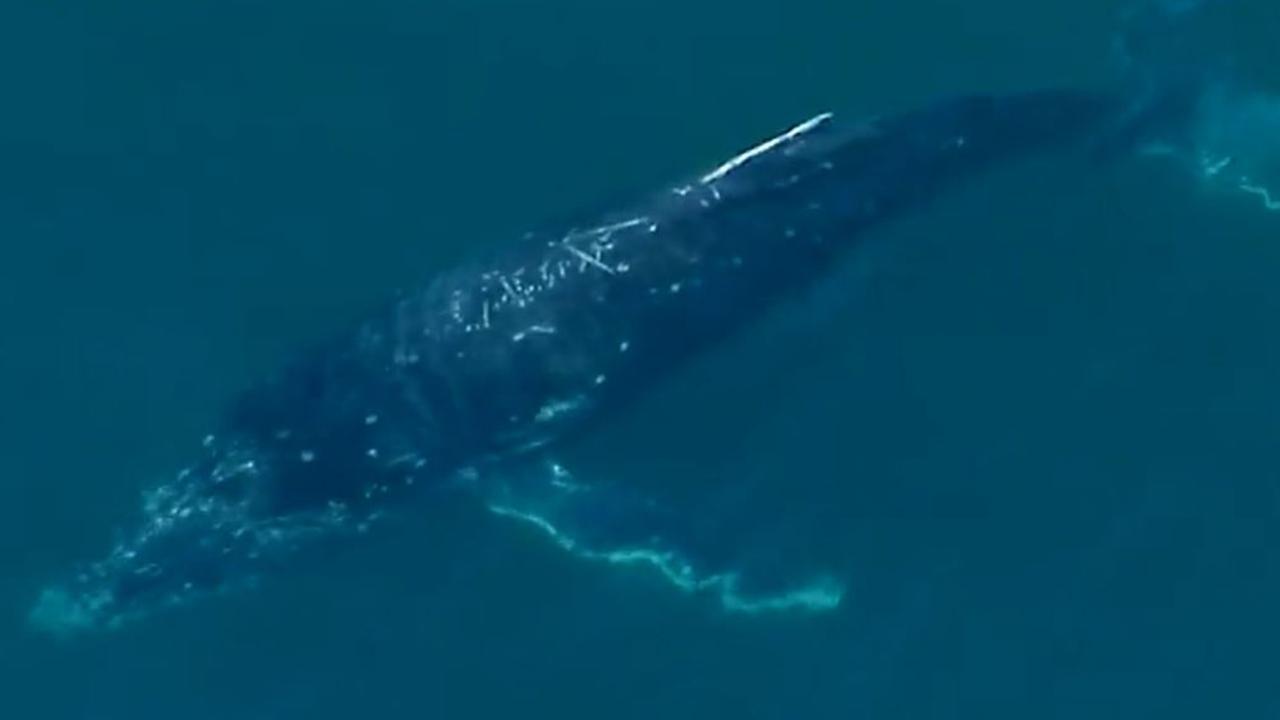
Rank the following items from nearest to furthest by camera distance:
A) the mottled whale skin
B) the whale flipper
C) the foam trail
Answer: the mottled whale skin, the whale flipper, the foam trail

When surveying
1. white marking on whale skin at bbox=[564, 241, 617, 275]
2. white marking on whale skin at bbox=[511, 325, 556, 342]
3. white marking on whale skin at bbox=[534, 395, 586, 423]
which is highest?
white marking on whale skin at bbox=[564, 241, 617, 275]

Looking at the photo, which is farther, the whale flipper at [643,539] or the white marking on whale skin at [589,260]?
the whale flipper at [643,539]

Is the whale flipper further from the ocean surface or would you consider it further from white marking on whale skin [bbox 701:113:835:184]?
white marking on whale skin [bbox 701:113:835:184]

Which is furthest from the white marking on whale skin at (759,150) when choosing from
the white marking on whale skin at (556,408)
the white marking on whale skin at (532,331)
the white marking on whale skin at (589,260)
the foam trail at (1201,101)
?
the foam trail at (1201,101)

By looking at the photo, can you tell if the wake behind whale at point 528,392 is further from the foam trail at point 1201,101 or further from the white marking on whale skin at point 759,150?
the foam trail at point 1201,101

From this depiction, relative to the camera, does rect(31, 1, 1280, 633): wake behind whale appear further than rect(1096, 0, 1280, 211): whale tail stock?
No

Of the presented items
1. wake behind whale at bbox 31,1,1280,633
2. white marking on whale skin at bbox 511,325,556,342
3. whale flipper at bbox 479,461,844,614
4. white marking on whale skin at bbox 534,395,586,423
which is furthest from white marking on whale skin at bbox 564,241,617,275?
whale flipper at bbox 479,461,844,614

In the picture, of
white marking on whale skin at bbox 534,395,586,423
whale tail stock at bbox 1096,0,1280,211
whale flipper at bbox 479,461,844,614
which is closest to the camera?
white marking on whale skin at bbox 534,395,586,423

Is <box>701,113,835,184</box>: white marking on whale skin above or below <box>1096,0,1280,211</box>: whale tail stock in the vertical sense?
above
